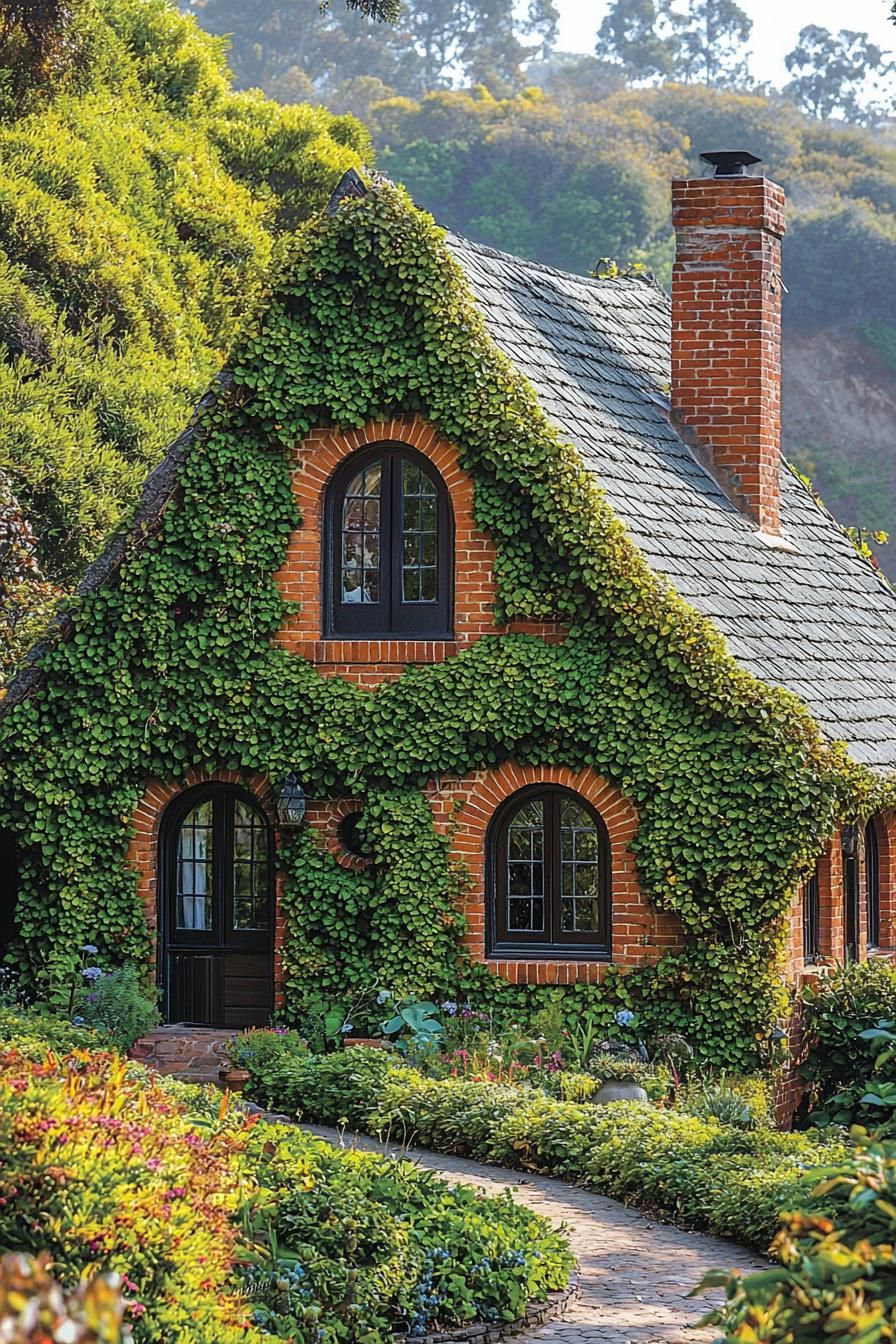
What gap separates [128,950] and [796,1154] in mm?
6432

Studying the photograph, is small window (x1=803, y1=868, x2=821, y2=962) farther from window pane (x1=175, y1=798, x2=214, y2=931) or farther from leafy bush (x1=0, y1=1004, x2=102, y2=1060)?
leafy bush (x1=0, y1=1004, x2=102, y2=1060)

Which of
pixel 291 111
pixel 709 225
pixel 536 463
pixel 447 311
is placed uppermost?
pixel 291 111

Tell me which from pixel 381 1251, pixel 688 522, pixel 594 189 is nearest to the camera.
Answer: pixel 381 1251

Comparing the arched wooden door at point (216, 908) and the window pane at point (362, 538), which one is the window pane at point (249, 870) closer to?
the arched wooden door at point (216, 908)

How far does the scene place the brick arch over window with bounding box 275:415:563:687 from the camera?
51.0 feet

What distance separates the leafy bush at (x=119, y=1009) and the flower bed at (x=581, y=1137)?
4.67 ft

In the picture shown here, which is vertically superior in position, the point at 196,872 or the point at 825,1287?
the point at 196,872

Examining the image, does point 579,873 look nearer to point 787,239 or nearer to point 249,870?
point 249,870

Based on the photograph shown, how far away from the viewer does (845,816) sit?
1524 cm

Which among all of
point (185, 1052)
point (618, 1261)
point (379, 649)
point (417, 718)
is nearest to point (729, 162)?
→ point (379, 649)

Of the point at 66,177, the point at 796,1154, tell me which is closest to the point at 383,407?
the point at 796,1154

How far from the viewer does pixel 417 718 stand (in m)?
15.5

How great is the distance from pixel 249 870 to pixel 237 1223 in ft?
25.6

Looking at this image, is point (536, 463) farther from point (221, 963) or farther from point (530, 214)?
point (530, 214)
